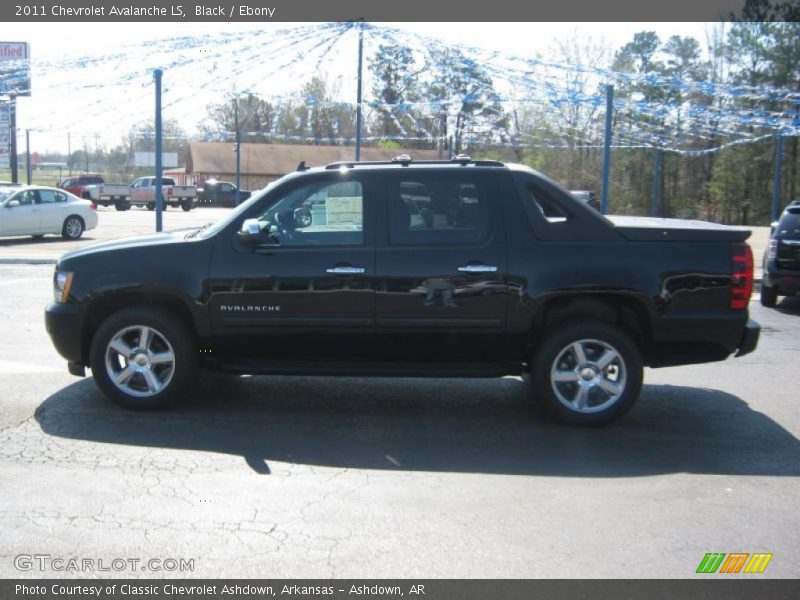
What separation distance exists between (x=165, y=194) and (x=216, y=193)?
4.59m

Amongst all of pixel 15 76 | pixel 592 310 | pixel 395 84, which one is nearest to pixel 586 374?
pixel 592 310

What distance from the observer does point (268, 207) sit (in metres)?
6.22

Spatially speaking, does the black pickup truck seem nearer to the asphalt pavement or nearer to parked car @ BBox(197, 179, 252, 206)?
the asphalt pavement

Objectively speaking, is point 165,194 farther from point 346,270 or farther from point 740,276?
point 740,276

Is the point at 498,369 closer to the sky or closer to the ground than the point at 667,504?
closer to the sky

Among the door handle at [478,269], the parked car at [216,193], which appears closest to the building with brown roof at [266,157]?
the parked car at [216,193]

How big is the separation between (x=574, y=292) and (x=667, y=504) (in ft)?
5.94

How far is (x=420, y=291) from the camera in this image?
19.7ft

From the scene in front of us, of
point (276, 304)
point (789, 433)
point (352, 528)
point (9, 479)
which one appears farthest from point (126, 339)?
point (789, 433)

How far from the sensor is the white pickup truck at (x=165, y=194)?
148 ft

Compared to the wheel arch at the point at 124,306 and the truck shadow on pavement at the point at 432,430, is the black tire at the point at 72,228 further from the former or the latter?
the wheel arch at the point at 124,306

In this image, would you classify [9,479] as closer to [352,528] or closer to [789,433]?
[352,528]

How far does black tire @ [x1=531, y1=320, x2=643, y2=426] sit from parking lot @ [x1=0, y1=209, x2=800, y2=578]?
183mm

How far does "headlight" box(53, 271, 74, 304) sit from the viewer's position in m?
6.29
